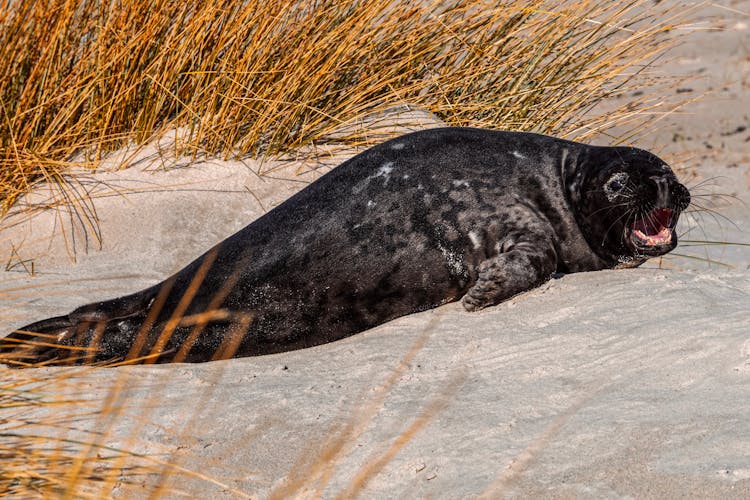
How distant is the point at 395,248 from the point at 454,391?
94 cm

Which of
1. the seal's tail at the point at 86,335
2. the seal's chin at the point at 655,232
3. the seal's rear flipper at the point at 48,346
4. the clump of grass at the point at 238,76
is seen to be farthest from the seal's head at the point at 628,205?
the seal's rear flipper at the point at 48,346

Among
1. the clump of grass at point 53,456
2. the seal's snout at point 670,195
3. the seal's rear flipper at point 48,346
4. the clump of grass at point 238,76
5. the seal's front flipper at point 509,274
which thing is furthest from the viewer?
the clump of grass at point 238,76

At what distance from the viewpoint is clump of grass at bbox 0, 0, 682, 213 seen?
16.4 feet

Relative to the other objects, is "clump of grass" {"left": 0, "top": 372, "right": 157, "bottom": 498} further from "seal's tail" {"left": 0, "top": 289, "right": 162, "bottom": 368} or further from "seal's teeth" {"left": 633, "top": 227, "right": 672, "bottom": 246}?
"seal's teeth" {"left": 633, "top": 227, "right": 672, "bottom": 246}

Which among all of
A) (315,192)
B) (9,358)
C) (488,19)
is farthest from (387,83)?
(9,358)

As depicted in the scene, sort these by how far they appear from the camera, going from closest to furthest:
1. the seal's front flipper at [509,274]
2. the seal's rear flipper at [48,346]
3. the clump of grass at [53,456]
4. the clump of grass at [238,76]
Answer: the clump of grass at [53,456]
the seal's rear flipper at [48,346]
the seal's front flipper at [509,274]
the clump of grass at [238,76]

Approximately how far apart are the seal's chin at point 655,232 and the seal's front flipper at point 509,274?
1.30ft

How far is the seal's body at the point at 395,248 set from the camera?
3.80m

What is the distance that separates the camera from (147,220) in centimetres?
482

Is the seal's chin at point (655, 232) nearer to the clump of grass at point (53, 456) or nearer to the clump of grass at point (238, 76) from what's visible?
the clump of grass at point (238, 76)

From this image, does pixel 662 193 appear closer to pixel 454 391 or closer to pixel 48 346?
pixel 454 391

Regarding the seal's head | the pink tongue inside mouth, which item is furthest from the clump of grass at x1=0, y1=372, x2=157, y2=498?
the pink tongue inside mouth

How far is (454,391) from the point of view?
3107mm

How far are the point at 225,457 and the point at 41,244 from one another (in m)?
2.31
